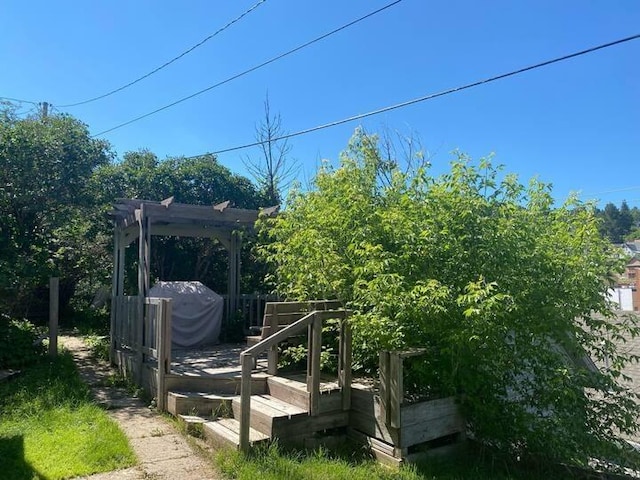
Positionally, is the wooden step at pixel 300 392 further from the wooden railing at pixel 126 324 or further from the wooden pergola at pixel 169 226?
the wooden pergola at pixel 169 226

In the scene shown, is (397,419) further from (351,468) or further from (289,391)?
(289,391)

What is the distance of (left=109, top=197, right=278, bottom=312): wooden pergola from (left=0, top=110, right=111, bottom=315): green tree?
4.08ft

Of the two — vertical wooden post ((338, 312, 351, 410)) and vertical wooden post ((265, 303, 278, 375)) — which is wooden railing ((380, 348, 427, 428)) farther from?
vertical wooden post ((265, 303, 278, 375))

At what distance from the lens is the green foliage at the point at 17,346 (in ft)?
24.2

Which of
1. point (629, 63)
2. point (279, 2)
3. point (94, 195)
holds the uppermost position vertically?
point (279, 2)

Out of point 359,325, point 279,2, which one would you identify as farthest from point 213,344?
point 279,2

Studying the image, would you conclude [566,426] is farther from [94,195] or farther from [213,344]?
[94,195]

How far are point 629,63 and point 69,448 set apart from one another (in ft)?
26.5

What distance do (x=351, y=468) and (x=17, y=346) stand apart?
6245 mm

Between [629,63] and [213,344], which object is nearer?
[629,63]

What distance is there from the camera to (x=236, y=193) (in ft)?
45.2

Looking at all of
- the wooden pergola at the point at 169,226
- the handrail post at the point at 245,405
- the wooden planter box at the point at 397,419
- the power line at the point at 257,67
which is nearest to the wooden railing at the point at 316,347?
the handrail post at the point at 245,405

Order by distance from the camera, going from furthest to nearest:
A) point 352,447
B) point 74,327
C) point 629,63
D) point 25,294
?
point 74,327, point 25,294, point 629,63, point 352,447

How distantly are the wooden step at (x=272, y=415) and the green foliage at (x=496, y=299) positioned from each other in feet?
2.95
